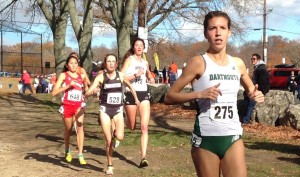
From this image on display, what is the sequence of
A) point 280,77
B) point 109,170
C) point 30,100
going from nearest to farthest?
point 109,170
point 30,100
point 280,77

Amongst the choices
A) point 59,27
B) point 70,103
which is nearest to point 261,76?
point 70,103

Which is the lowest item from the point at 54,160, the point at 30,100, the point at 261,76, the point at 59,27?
the point at 54,160

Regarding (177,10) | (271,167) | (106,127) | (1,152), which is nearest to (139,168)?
(106,127)

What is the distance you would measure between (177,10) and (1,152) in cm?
1907

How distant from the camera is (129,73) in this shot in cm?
845

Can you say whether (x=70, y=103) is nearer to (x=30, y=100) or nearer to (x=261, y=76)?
(x=261, y=76)

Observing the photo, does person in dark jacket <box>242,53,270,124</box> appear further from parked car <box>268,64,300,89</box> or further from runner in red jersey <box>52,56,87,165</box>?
parked car <box>268,64,300,89</box>

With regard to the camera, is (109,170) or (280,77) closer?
(109,170)

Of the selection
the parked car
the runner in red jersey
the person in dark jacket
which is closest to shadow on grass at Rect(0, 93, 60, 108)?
the person in dark jacket

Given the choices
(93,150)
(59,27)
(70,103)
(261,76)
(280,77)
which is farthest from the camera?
(280,77)

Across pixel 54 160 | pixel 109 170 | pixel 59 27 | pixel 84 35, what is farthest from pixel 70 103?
pixel 59 27

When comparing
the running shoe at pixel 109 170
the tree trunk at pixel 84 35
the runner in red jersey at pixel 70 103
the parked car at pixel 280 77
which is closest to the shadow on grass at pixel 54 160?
the runner in red jersey at pixel 70 103

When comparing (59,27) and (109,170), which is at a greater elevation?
(59,27)

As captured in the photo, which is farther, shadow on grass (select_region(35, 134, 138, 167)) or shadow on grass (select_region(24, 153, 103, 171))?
shadow on grass (select_region(35, 134, 138, 167))
